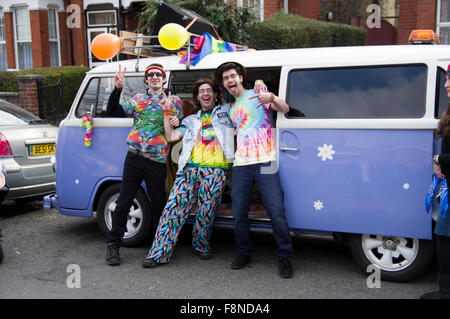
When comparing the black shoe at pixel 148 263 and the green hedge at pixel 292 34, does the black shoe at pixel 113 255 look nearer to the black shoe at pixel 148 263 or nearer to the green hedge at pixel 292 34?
the black shoe at pixel 148 263

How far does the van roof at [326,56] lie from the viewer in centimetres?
445

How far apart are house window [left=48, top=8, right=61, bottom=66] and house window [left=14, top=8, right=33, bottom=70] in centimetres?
75

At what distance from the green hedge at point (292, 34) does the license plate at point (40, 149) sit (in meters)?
4.66

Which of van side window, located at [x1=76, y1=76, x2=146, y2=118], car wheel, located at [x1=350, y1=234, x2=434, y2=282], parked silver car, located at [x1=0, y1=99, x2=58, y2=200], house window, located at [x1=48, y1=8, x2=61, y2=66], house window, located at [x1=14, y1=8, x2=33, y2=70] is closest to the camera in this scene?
car wheel, located at [x1=350, y1=234, x2=434, y2=282]

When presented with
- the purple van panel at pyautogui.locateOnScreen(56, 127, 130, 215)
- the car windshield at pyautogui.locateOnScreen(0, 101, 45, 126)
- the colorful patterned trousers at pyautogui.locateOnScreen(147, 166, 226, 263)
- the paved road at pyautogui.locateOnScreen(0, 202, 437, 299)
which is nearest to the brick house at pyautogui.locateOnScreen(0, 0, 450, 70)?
the car windshield at pyautogui.locateOnScreen(0, 101, 45, 126)

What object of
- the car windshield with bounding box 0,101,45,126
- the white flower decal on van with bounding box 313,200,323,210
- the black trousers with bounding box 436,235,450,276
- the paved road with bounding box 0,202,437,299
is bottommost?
the paved road with bounding box 0,202,437,299

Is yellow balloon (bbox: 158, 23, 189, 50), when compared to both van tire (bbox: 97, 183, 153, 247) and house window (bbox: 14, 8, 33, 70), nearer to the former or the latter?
van tire (bbox: 97, 183, 153, 247)

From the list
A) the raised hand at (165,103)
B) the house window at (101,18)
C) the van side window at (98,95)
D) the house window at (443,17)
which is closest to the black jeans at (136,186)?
the raised hand at (165,103)

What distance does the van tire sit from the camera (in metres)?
5.66

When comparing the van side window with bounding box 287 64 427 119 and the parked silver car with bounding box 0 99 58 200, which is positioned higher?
the van side window with bounding box 287 64 427 119

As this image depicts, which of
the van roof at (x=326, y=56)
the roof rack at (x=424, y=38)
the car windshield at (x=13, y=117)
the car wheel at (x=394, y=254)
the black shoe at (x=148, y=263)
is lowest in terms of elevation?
the black shoe at (x=148, y=263)

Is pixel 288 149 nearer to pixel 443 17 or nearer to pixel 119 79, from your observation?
pixel 119 79

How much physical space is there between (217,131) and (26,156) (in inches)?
136
